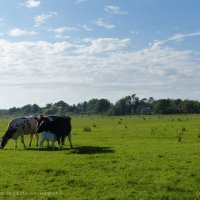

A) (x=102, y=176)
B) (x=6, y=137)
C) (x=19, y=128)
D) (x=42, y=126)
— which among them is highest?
(x=42, y=126)

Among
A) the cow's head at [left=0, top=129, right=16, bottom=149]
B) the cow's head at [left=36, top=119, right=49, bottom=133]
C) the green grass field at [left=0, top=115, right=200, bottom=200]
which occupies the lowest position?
the green grass field at [left=0, top=115, right=200, bottom=200]

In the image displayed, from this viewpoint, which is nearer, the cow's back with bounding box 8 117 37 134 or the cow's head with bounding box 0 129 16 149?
the cow's head with bounding box 0 129 16 149

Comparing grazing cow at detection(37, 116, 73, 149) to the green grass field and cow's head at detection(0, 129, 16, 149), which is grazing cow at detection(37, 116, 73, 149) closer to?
cow's head at detection(0, 129, 16, 149)

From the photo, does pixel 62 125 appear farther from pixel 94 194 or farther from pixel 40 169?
pixel 94 194

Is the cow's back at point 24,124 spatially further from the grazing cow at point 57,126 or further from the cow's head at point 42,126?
the cow's head at point 42,126

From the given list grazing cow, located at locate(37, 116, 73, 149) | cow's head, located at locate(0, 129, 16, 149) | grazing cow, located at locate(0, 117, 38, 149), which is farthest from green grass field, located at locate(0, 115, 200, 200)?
grazing cow, located at locate(0, 117, 38, 149)

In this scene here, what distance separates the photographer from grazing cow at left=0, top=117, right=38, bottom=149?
29094 millimetres

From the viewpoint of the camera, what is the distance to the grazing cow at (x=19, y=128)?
29094 millimetres

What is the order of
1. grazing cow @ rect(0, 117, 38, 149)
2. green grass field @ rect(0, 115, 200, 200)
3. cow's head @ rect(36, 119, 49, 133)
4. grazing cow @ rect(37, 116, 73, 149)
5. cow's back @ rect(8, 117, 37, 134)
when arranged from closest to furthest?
1. green grass field @ rect(0, 115, 200, 200)
2. grazing cow @ rect(37, 116, 73, 149)
3. cow's head @ rect(36, 119, 49, 133)
4. grazing cow @ rect(0, 117, 38, 149)
5. cow's back @ rect(8, 117, 37, 134)

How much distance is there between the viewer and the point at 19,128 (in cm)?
2995

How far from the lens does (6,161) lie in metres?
20.9

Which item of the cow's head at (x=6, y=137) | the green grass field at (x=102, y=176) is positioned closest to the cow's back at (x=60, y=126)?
the cow's head at (x=6, y=137)

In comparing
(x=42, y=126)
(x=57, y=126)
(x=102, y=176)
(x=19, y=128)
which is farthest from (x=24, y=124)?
(x=102, y=176)

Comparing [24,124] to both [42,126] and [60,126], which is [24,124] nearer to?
[42,126]
